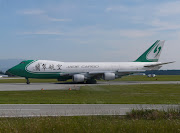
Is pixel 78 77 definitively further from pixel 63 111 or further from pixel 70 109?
pixel 63 111

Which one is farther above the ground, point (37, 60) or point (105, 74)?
point (37, 60)

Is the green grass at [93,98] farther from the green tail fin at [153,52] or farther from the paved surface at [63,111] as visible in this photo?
the green tail fin at [153,52]

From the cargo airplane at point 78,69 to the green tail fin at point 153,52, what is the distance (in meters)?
0.97

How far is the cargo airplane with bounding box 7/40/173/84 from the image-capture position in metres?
42.7

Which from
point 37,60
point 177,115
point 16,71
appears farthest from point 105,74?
point 177,115

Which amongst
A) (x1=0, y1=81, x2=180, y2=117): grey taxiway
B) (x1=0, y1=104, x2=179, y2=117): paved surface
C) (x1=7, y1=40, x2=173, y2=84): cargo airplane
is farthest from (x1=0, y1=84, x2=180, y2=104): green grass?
(x1=7, y1=40, x2=173, y2=84): cargo airplane

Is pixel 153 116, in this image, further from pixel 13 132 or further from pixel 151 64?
pixel 151 64

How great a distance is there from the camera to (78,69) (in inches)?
1738

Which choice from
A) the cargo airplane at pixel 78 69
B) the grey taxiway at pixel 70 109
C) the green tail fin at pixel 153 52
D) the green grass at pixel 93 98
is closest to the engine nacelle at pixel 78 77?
the cargo airplane at pixel 78 69

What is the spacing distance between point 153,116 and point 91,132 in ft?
12.4

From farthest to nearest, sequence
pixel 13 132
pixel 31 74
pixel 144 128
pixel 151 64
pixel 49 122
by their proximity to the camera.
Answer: pixel 151 64 → pixel 31 74 → pixel 49 122 → pixel 144 128 → pixel 13 132

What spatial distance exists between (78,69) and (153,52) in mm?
15067

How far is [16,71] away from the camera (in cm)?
4291

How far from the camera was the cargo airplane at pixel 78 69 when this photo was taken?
42.7 meters
